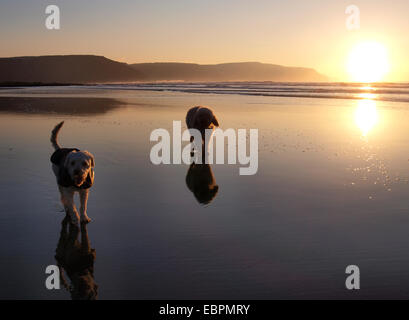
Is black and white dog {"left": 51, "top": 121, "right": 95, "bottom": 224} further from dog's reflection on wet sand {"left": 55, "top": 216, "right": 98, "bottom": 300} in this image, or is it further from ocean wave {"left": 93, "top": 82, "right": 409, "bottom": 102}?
ocean wave {"left": 93, "top": 82, "right": 409, "bottom": 102}

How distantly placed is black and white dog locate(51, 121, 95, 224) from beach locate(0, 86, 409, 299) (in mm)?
266

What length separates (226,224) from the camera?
249 inches

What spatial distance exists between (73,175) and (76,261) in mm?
1282

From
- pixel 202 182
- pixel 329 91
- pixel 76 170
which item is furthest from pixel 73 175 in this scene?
pixel 329 91

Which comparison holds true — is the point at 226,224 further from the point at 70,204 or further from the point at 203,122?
the point at 203,122

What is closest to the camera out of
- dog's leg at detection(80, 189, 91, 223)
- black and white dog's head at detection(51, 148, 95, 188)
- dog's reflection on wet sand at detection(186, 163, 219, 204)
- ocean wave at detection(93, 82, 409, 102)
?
black and white dog's head at detection(51, 148, 95, 188)

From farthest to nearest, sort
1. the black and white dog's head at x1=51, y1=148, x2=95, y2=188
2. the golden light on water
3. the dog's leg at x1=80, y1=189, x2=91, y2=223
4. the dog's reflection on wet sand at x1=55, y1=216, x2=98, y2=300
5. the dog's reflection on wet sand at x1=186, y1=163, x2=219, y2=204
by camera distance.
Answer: the golden light on water → the dog's reflection on wet sand at x1=186, y1=163, x2=219, y2=204 → the dog's leg at x1=80, y1=189, x2=91, y2=223 → the black and white dog's head at x1=51, y1=148, x2=95, y2=188 → the dog's reflection on wet sand at x1=55, y1=216, x2=98, y2=300

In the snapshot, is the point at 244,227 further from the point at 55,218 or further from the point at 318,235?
the point at 55,218

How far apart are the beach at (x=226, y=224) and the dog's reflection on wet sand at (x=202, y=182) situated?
0.24 ft

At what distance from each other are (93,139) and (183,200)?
6.88 metres

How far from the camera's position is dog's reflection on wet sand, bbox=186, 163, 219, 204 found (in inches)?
309

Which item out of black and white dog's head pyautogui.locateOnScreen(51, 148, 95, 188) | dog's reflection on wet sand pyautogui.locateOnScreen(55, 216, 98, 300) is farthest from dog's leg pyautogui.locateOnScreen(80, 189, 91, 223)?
black and white dog's head pyautogui.locateOnScreen(51, 148, 95, 188)

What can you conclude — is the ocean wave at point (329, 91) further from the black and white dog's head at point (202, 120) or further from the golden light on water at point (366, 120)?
the black and white dog's head at point (202, 120)
